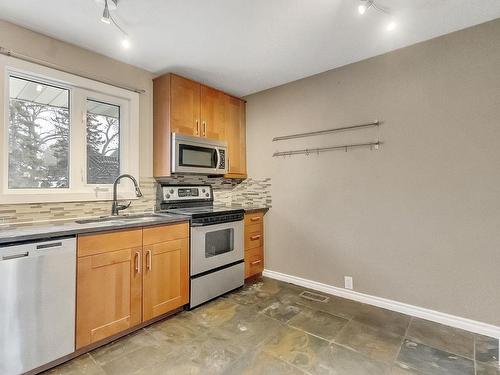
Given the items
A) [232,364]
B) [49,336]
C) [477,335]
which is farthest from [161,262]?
[477,335]

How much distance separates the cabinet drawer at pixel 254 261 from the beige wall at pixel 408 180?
304mm

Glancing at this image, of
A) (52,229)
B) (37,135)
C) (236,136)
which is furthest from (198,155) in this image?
(52,229)

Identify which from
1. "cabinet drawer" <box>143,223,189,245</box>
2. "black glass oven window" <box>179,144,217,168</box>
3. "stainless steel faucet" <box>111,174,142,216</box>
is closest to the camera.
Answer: "cabinet drawer" <box>143,223,189,245</box>

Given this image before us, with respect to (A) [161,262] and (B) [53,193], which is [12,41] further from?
(A) [161,262]

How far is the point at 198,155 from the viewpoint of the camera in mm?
2916

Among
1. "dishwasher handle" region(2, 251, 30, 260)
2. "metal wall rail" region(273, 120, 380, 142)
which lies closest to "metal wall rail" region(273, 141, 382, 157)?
"metal wall rail" region(273, 120, 380, 142)

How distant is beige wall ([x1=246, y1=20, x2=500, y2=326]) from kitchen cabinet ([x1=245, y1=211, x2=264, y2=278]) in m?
0.30

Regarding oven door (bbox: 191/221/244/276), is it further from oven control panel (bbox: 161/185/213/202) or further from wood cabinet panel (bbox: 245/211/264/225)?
oven control panel (bbox: 161/185/213/202)

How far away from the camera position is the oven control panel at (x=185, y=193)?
288 centimetres

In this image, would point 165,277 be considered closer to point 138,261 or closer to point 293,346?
point 138,261

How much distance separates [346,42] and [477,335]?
2.62 m

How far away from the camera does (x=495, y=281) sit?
1.98 metres

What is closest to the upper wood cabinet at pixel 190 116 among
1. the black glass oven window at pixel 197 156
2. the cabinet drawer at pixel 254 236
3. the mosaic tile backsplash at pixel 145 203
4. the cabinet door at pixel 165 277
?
the black glass oven window at pixel 197 156

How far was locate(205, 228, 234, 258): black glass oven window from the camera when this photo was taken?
262 centimetres
